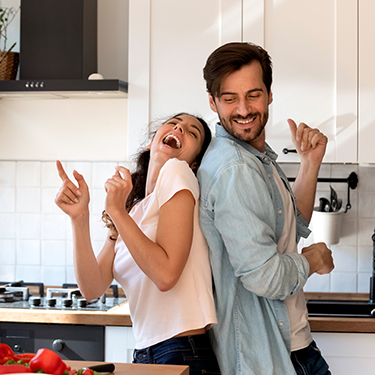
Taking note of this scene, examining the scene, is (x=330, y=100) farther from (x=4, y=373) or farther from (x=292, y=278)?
(x=4, y=373)

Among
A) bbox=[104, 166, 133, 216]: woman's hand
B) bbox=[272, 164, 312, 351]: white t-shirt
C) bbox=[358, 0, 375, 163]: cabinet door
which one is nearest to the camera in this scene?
bbox=[104, 166, 133, 216]: woman's hand

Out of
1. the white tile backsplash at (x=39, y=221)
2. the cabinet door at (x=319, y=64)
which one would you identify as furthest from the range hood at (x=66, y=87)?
the cabinet door at (x=319, y=64)

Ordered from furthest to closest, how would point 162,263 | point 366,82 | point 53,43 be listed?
point 53,43 → point 366,82 → point 162,263

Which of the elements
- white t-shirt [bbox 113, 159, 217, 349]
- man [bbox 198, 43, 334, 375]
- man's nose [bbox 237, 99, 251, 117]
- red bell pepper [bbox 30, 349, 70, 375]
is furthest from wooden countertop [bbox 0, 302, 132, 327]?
red bell pepper [bbox 30, 349, 70, 375]

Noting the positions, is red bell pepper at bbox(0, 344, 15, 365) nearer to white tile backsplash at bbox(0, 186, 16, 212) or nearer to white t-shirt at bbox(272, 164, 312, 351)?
white t-shirt at bbox(272, 164, 312, 351)

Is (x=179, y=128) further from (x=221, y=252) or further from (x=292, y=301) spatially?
(x=292, y=301)

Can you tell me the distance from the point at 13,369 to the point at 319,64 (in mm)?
1764

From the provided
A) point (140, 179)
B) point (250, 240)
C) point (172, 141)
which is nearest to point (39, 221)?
point (140, 179)

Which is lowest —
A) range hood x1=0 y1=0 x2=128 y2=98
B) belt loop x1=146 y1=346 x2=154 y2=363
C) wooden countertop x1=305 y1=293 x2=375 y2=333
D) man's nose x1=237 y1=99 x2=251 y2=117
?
wooden countertop x1=305 y1=293 x2=375 y2=333

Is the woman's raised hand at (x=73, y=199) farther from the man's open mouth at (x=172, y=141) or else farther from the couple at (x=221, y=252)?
the man's open mouth at (x=172, y=141)

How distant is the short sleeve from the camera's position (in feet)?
4.07

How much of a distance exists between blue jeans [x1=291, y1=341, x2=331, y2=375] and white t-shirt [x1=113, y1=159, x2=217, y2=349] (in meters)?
0.25

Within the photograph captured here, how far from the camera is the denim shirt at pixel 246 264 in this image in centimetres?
120

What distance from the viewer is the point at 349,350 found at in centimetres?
201
